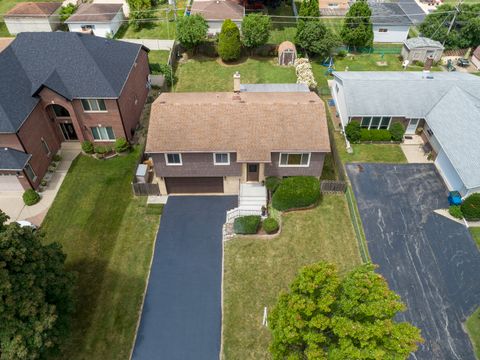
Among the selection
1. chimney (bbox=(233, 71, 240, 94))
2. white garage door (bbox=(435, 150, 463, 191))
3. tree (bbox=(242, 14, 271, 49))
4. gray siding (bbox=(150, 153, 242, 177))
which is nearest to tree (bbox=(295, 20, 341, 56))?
tree (bbox=(242, 14, 271, 49))

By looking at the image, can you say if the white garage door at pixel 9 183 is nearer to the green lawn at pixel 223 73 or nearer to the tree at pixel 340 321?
the green lawn at pixel 223 73

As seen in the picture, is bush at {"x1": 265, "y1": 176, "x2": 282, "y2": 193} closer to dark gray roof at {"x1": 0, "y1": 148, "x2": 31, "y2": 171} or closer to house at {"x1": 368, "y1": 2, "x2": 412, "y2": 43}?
dark gray roof at {"x1": 0, "y1": 148, "x2": 31, "y2": 171}

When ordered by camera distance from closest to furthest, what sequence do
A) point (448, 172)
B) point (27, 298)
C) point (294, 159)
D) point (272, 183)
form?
point (27, 298)
point (294, 159)
point (272, 183)
point (448, 172)

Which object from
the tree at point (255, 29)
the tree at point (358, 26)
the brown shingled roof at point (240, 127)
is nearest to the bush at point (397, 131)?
the brown shingled roof at point (240, 127)

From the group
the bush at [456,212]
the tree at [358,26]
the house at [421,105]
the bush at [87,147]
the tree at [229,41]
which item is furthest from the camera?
the tree at [358,26]

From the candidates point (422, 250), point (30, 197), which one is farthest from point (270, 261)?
point (30, 197)

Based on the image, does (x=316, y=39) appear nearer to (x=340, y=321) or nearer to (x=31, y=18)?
(x=340, y=321)
